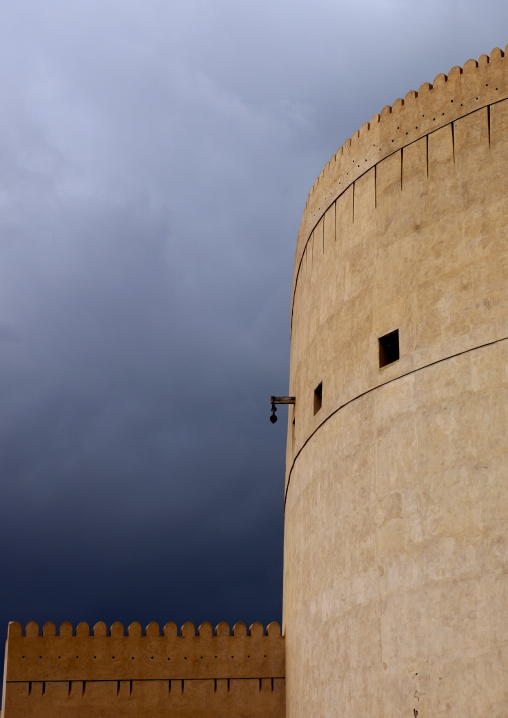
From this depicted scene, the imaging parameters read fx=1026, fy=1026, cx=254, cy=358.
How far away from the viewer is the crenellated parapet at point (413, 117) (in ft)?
41.2

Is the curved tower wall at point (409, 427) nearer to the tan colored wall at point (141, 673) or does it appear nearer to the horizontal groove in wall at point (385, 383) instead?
the horizontal groove in wall at point (385, 383)

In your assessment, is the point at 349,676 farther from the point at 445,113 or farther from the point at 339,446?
the point at 445,113

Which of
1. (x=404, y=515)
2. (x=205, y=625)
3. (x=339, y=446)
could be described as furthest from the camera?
(x=205, y=625)

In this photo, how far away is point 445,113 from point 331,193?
92.3 inches

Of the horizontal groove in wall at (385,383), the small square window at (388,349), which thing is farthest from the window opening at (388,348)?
the horizontal groove in wall at (385,383)

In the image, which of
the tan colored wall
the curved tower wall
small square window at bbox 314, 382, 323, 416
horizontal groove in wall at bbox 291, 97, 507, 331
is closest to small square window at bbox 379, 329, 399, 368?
the curved tower wall

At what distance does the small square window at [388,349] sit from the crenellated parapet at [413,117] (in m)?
2.64

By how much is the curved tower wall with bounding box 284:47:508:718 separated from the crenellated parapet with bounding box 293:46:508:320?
3 cm

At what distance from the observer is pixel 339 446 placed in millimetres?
12828

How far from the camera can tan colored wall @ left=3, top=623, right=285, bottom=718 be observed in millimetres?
13664

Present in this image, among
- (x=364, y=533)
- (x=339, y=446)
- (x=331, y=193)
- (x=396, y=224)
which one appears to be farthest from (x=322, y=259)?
(x=364, y=533)

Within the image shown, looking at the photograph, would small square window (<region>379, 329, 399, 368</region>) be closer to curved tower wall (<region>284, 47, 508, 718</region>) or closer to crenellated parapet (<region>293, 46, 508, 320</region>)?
curved tower wall (<region>284, 47, 508, 718</region>)

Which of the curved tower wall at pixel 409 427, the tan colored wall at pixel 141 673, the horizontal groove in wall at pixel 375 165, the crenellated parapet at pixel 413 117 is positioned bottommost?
the tan colored wall at pixel 141 673

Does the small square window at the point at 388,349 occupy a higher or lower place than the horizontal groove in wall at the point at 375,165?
lower
